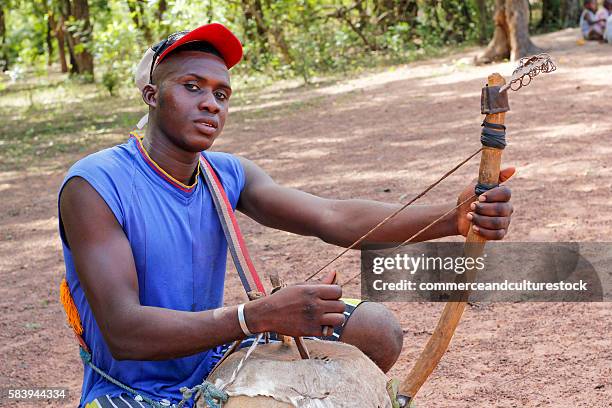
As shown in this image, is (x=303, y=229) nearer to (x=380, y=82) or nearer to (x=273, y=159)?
(x=273, y=159)

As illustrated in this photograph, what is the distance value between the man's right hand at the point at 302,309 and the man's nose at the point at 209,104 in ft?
2.24

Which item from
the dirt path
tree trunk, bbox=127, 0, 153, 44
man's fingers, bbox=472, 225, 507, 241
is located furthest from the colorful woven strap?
tree trunk, bbox=127, 0, 153, 44

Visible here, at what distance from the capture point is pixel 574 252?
456 centimetres

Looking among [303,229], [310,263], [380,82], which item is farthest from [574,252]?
[380,82]

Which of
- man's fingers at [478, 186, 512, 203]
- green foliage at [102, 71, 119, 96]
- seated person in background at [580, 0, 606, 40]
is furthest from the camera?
green foliage at [102, 71, 119, 96]

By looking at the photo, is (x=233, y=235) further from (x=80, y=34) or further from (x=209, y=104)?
(x=80, y=34)

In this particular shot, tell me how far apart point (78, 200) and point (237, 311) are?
1.84 ft

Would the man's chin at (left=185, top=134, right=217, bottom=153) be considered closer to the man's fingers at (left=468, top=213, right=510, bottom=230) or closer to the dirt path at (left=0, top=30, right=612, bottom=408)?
the man's fingers at (left=468, top=213, right=510, bottom=230)

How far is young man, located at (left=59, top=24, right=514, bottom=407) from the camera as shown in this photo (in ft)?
7.05

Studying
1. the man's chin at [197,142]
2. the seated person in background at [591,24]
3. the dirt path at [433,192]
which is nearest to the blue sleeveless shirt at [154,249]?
the man's chin at [197,142]

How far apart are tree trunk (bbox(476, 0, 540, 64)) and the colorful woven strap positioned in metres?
9.73

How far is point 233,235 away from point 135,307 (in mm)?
425

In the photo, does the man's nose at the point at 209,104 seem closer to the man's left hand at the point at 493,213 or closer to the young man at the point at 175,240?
the young man at the point at 175,240

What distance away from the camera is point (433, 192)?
611 centimetres
